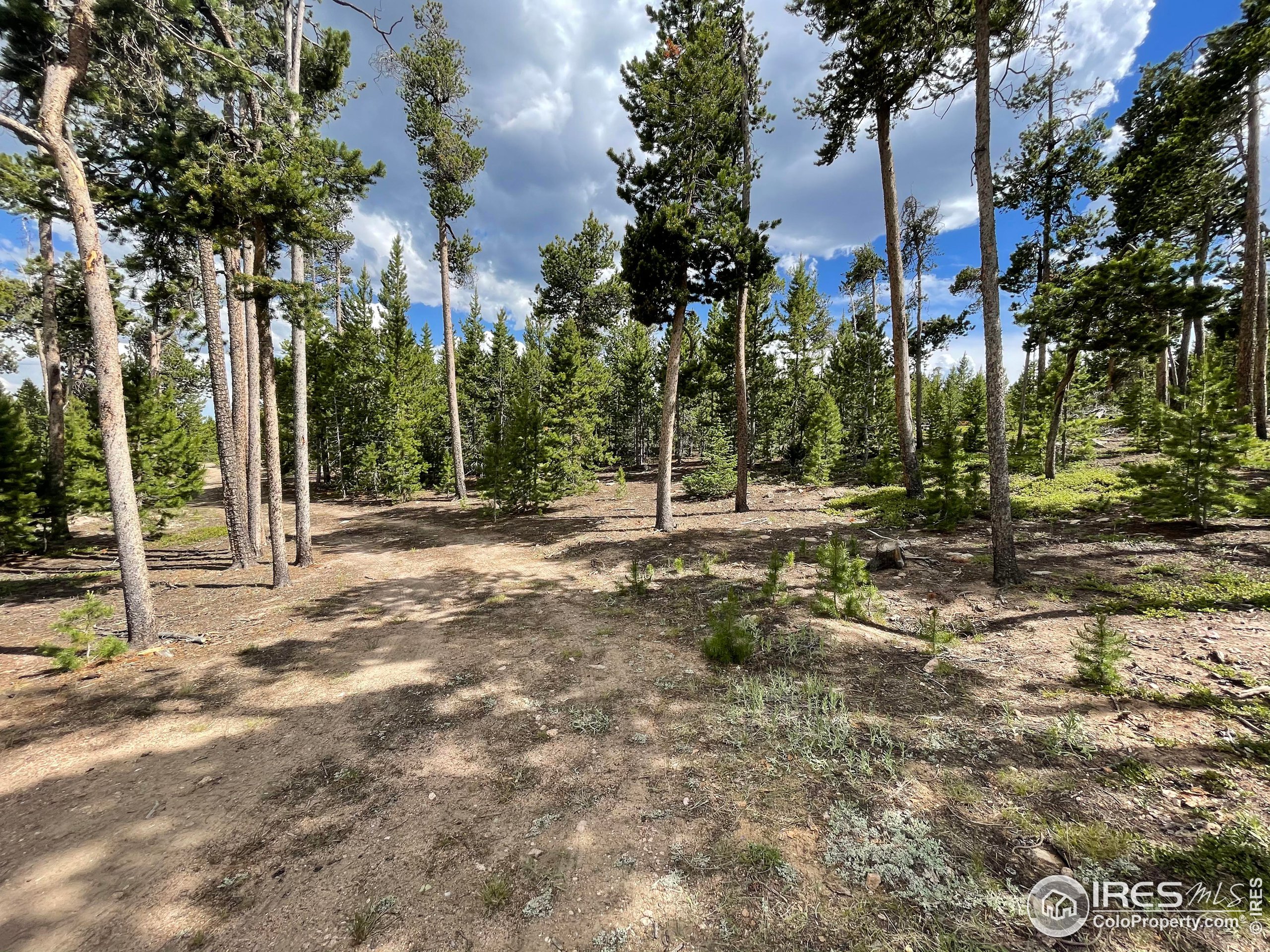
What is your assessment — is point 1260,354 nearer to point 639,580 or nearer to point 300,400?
point 639,580

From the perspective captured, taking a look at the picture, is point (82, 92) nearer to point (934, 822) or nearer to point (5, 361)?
point (934, 822)

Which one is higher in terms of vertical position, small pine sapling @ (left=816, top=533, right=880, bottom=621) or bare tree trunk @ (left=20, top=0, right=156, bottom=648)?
bare tree trunk @ (left=20, top=0, right=156, bottom=648)

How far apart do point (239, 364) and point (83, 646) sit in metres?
7.42

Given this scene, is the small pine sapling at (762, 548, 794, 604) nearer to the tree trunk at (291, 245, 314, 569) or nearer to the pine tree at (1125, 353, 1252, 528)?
the pine tree at (1125, 353, 1252, 528)

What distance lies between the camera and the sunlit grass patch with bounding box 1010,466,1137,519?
35.1 feet

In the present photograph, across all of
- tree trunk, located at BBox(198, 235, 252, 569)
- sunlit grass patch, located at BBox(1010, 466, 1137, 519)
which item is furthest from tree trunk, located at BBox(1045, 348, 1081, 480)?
tree trunk, located at BBox(198, 235, 252, 569)

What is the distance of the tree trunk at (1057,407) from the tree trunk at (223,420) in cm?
2405

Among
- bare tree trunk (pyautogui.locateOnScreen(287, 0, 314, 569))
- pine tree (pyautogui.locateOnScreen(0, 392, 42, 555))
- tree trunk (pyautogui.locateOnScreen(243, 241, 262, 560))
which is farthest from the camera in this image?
pine tree (pyautogui.locateOnScreen(0, 392, 42, 555))

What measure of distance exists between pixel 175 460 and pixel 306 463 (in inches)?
409

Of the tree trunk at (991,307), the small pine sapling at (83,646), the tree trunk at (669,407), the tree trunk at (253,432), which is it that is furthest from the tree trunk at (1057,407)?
the tree trunk at (253,432)

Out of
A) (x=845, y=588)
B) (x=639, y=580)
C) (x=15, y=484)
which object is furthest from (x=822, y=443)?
(x=15, y=484)

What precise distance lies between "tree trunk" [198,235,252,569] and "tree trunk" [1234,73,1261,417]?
1107 inches

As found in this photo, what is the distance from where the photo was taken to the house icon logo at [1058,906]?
7.82 feet

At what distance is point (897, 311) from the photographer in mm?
13852
